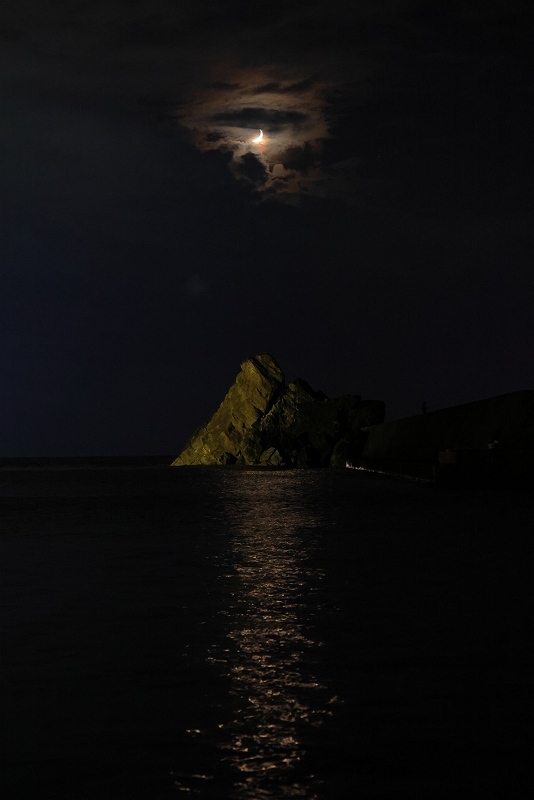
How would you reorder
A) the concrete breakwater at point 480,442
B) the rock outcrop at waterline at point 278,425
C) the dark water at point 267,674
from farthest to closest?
the rock outcrop at waterline at point 278,425 < the concrete breakwater at point 480,442 < the dark water at point 267,674

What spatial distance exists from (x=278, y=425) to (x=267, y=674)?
107692 mm

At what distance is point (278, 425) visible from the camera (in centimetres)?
11519

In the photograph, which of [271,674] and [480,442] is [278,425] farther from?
[271,674]

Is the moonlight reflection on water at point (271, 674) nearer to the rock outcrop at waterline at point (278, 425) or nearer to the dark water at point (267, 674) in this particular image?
the dark water at point (267, 674)

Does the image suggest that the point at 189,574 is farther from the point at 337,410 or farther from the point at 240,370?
the point at 240,370

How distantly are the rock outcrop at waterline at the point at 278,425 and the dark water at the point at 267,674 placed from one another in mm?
70172

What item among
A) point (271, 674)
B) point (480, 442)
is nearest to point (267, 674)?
point (271, 674)

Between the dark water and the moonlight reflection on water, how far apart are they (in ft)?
0.06

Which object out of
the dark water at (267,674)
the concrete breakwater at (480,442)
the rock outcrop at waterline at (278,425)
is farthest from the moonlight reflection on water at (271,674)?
the rock outcrop at waterline at (278,425)

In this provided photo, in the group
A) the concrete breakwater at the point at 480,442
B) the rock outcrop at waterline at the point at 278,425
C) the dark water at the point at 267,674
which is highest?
the rock outcrop at waterline at the point at 278,425

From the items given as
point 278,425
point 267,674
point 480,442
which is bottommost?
point 267,674

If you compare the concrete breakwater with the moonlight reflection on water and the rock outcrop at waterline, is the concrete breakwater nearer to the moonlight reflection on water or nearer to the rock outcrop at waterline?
the moonlight reflection on water

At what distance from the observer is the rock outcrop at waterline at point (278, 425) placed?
9444 centimetres

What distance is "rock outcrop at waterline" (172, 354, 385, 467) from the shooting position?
9444 centimetres
